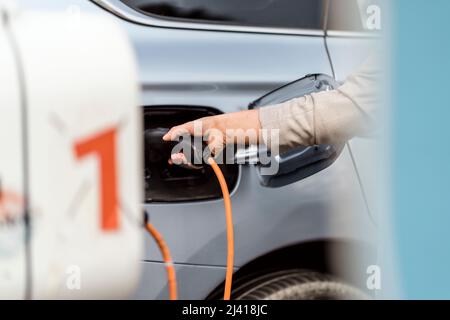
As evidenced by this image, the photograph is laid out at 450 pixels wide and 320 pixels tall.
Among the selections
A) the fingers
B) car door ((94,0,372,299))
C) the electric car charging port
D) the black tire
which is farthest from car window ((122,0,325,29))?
the black tire

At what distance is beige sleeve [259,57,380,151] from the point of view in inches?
76.9

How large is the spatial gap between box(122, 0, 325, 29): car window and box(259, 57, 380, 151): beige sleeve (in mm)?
389

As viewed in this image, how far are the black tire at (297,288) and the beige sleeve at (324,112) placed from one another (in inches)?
20.8

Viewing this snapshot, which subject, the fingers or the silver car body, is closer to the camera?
the fingers

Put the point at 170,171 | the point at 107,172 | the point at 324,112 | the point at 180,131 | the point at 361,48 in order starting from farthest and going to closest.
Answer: the point at 361,48 < the point at 170,171 < the point at 324,112 < the point at 180,131 < the point at 107,172

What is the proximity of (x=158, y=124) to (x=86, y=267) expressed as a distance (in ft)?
3.08

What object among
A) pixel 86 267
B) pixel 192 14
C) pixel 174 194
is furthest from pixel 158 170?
pixel 86 267

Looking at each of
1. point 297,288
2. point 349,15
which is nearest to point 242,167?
point 297,288

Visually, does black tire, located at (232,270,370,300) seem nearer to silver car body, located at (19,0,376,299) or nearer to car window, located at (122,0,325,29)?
silver car body, located at (19,0,376,299)

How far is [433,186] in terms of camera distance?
85.4 inches

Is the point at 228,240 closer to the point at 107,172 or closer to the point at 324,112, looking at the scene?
the point at 324,112

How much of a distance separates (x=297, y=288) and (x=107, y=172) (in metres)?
1.29

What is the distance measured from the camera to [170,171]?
7.00 feet

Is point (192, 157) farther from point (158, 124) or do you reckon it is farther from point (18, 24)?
point (18, 24)
